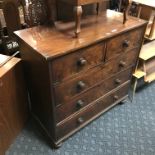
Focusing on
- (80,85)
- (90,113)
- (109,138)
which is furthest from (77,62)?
(109,138)

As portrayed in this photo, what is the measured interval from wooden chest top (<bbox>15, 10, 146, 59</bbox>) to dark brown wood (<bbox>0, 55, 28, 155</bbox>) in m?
0.25

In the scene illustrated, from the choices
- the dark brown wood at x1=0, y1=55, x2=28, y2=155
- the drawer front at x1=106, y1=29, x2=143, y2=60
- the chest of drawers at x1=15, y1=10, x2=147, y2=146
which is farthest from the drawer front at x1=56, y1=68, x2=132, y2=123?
the dark brown wood at x1=0, y1=55, x2=28, y2=155

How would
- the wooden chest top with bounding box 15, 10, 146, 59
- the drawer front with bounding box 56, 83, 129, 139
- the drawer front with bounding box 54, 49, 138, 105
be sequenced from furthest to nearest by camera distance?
the drawer front with bounding box 56, 83, 129, 139
the drawer front with bounding box 54, 49, 138, 105
the wooden chest top with bounding box 15, 10, 146, 59

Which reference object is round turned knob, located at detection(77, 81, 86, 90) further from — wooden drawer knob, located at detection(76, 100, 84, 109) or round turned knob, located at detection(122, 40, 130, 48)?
round turned knob, located at detection(122, 40, 130, 48)

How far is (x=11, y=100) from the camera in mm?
1396

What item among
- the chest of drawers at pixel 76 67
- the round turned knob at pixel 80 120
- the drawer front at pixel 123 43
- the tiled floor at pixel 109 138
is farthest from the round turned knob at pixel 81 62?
the tiled floor at pixel 109 138

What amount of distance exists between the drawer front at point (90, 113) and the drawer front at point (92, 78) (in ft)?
0.76

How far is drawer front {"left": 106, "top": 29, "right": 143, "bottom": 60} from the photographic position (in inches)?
53.6

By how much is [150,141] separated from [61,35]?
1138 mm

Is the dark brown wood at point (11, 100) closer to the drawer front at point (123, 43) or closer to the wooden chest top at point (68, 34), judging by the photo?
the wooden chest top at point (68, 34)

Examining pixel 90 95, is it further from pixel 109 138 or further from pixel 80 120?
pixel 109 138

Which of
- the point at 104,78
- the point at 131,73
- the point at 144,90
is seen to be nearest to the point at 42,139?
the point at 104,78

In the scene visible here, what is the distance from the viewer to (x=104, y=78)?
150 centimetres

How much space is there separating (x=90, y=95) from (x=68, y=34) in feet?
1.66
